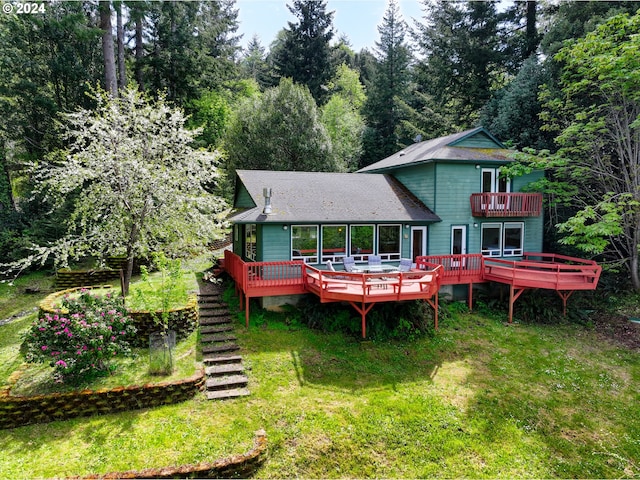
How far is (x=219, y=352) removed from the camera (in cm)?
1013

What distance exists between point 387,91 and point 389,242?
69.9 ft

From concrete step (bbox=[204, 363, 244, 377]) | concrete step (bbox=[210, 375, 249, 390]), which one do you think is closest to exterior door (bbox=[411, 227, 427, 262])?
concrete step (bbox=[204, 363, 244, 377])

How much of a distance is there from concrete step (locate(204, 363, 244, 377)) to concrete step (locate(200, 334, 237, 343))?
117 centimetres

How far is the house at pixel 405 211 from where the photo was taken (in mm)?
13508

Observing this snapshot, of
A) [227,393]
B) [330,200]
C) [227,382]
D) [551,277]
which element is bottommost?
[227,393]

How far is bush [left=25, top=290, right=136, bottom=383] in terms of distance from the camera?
26.0 feet

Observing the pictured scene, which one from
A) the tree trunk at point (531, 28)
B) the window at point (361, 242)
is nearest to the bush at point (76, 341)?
the window at point (361, 242)

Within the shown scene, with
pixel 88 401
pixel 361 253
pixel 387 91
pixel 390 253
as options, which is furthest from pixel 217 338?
pixel 387 91

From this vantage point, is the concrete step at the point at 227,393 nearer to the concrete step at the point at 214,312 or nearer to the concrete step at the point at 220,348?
the concrete step at the point at 220,348

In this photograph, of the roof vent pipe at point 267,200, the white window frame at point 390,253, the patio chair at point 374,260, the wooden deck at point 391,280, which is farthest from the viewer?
the white window frame at point 390,253

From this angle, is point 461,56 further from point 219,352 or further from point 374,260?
point 219,352

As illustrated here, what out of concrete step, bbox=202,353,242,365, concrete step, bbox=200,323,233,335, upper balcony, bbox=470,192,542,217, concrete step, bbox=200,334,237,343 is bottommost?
A: concrete step, bbox=202,353,242,365

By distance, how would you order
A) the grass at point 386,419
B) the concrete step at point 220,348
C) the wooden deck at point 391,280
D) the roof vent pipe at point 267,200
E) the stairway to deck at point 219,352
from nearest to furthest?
the grass at point 386,419 < the stairway to deck at point 219,352 < the concrete step at point 220,348 < the wooden deck at point 391,280 < the roof vent pipe at point 267,200

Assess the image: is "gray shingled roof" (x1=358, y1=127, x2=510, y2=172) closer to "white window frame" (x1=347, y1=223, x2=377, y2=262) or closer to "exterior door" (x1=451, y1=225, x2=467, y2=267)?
"exterior door" (x1=451, y1=225, x2=467, y2=267)
